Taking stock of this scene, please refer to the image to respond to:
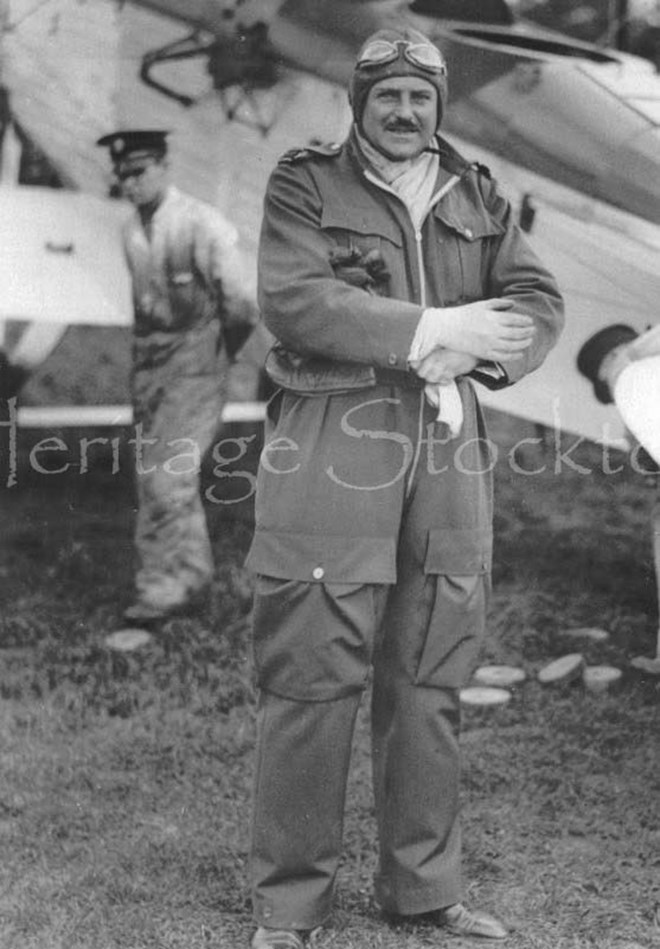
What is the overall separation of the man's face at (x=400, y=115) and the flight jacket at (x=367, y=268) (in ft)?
0.22

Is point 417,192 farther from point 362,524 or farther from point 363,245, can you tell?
Result: point 362,524

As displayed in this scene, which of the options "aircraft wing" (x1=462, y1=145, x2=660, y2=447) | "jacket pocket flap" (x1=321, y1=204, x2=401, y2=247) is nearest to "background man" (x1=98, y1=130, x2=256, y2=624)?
"aircraft wing" (x1=462, y1=145, x2=660, y2=447)

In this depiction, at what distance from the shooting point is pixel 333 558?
270cm

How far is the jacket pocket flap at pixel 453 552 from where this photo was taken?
275 cm

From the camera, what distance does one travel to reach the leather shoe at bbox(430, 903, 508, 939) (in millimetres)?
2904

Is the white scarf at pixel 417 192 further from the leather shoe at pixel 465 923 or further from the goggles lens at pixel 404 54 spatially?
the leather shoe at pixel 465 923

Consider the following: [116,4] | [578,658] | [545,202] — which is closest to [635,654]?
[578,658]

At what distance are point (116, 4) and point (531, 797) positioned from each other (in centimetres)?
275

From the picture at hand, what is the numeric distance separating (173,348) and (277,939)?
2291 millimetres

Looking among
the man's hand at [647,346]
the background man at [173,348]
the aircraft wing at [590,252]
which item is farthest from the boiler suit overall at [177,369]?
the man's hand at [647,346]

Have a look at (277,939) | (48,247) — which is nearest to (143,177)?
(48,247)

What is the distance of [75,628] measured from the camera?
466cm

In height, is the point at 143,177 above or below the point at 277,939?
above

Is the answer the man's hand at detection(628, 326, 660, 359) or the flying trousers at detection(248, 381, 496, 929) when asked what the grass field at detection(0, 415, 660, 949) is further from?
the man's hand at detection(628, 326, 660, 359)
